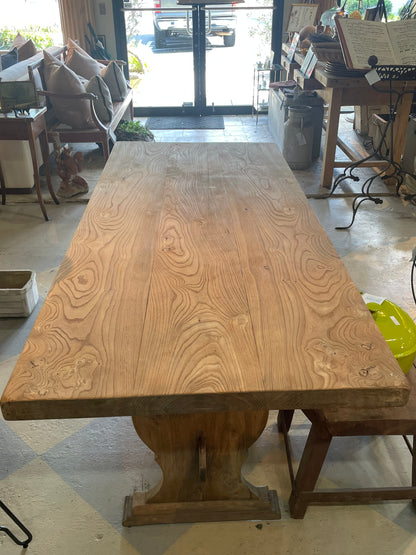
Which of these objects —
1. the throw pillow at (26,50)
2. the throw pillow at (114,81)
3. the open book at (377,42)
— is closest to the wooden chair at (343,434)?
the open book at (377,42)

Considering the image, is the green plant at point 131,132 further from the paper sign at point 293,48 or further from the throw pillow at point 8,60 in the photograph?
the paper sign at point 293,48

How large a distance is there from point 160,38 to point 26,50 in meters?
1.81

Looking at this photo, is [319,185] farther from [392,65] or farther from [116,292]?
[116,292]

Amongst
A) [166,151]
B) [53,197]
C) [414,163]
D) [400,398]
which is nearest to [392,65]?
[414,163]

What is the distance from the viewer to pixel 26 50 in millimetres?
5121

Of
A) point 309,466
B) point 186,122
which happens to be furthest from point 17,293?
point 186,122

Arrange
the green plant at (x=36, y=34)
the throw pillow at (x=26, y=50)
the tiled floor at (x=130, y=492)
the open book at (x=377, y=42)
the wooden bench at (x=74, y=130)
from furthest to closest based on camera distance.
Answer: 1. the green plant at (x=36, y=34)
2. the throw pillow at (x=26, y=50)
3. the wooden bench at (x=74, y=130)
4. the open book at (x=377, y=42)
5. the tiled floor at (x=130, y=492)

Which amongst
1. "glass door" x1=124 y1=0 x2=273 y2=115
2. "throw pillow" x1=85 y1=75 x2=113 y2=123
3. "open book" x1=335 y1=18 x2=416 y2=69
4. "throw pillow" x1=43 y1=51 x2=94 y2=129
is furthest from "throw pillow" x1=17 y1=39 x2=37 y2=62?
"open book" x1=335 y1=18 x2=416 y2=69

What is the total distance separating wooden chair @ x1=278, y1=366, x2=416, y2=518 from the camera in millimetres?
1361

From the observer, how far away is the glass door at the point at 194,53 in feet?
20.0

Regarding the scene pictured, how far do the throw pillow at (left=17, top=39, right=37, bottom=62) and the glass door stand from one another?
153 centimetres

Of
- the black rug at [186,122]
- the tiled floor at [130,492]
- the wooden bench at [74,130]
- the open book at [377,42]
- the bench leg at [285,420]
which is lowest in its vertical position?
the black rug at [186,122]

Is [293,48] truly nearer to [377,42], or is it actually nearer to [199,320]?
[377,42]

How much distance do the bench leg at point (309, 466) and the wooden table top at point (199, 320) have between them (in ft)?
1.19
